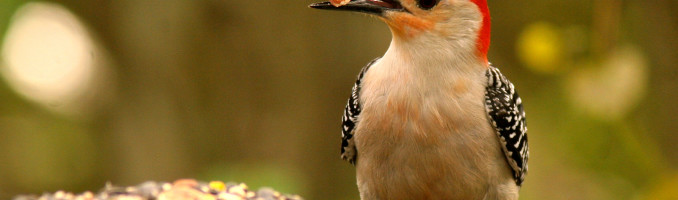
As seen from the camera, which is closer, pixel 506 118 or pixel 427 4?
pixel 427 4

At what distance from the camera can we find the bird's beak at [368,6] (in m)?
2.99

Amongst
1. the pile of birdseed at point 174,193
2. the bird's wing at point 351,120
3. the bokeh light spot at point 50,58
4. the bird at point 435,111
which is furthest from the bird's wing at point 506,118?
the bokeh light spot at point 50,58

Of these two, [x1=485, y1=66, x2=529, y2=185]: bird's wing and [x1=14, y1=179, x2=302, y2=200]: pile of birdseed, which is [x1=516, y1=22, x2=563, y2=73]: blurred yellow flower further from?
[x1=14, y1=179, x2=302, y2=200]: pile of birdseed

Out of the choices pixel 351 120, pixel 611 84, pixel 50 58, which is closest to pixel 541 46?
pixel 611 84

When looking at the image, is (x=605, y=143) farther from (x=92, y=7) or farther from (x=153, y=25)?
(x=92, y=7)

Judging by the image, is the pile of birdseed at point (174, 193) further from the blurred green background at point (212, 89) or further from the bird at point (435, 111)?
the blurred green background at point (212, 89)

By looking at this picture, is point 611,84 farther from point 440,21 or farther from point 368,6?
point 368,6

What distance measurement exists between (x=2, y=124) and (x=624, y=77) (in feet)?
15.8

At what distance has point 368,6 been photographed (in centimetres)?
306

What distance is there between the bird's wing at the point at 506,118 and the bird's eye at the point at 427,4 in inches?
16.9

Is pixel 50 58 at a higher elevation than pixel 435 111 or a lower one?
higher

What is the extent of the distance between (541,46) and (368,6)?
137cm

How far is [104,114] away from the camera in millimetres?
6492

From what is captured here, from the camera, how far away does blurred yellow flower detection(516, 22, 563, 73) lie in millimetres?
4090
